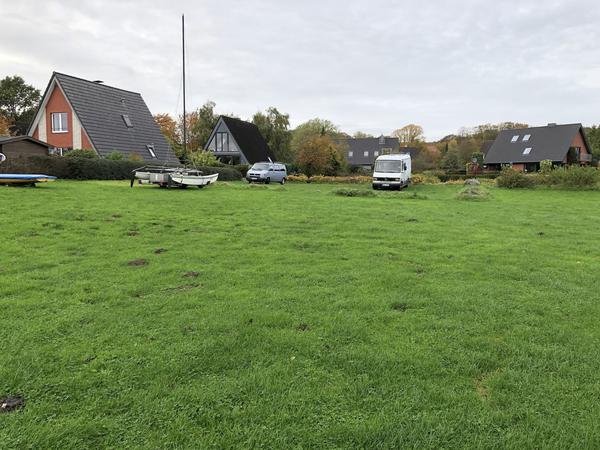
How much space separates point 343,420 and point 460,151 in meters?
63.0

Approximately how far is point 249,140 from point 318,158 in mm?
13989

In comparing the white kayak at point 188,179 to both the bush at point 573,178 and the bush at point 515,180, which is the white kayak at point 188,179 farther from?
the bush at point 573,178

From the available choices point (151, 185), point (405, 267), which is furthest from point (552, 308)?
point (151, 185)

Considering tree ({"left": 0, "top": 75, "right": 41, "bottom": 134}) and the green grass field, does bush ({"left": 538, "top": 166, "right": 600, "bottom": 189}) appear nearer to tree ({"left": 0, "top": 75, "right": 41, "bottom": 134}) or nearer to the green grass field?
the green grass field

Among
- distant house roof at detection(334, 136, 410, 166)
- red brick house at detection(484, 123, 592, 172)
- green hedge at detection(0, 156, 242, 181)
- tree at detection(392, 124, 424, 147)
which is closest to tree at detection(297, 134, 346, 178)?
green hedge at detection(0, 156, 242, 181)

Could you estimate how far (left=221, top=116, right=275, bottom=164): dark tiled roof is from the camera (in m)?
47.2

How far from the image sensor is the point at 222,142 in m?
48.1

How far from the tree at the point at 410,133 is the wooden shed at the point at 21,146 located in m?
80.3

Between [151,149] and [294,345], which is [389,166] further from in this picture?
[294,345]

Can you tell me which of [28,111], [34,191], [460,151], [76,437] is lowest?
[76,437]

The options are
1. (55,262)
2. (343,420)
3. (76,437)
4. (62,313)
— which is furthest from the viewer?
(55,262)

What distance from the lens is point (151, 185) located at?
65.7ft

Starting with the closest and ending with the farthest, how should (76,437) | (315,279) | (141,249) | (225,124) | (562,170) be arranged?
1. (76,437)
2. (315,279)
3. (141,249)
4. (562,170)
5. (225,124)

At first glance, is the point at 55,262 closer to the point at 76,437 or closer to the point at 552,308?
the point at 76,437
